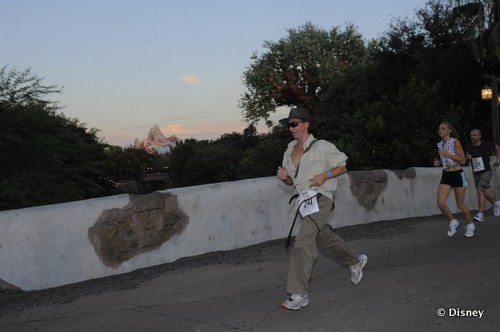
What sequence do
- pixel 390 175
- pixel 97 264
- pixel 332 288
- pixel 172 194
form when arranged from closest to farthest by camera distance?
pixel 332 288 → pixel 97 264 → pixel 172 194 → pixel 390 175

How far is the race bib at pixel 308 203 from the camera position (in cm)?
513

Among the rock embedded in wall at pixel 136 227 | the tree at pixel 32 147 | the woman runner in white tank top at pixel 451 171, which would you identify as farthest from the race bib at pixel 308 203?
the tree at pixel 32 147

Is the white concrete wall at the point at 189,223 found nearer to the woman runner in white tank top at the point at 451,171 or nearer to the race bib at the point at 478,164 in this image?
the race bib at the point at 478,164

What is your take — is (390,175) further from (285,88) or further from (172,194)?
(285,88)

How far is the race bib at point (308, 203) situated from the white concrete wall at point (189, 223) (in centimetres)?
276

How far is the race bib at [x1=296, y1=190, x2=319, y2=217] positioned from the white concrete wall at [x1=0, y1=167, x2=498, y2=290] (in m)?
2.76

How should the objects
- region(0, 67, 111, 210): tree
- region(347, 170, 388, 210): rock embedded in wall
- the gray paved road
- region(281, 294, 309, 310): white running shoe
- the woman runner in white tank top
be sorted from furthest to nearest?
region(0, 67, 111, 210): tree → region(347, 170, 388, 210): rock embedded in wall → the woman runner in white tank top → region(281, 294, 309, 310): white running shoe → the gray paved road

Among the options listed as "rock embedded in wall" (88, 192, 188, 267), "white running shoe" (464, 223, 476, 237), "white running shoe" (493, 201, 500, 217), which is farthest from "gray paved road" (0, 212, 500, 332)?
"white running shoe" (493, 201, 500, 217)

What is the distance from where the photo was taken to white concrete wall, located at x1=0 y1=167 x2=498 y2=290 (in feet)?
20.3

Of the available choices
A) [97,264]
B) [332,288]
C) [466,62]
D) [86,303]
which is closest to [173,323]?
[86,303]

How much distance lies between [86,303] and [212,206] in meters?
2.68

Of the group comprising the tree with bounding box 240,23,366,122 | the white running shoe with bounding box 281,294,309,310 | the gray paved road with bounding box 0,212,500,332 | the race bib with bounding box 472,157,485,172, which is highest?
the tree with bounding box 240,23,366,122

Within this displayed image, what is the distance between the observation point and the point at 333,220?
32.0 ft

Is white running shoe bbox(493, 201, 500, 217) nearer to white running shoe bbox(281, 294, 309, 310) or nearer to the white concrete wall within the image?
the white concrete wall
